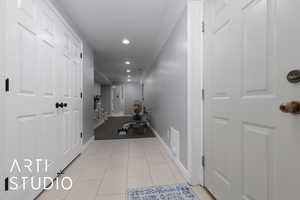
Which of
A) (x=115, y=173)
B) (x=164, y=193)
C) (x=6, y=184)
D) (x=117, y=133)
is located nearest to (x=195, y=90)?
(x=164, y=193)

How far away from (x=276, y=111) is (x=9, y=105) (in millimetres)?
1858

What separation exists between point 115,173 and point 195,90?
5.08 feet

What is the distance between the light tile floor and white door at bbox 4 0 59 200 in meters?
0.35

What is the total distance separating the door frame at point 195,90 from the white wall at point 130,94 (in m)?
9.12

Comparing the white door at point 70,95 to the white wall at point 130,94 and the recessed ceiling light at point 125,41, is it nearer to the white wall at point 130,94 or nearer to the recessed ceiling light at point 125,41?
the recessed ceiling light at point 125,41

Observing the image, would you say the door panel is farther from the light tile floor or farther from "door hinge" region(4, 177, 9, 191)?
the light tile floor

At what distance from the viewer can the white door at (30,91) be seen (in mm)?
1188

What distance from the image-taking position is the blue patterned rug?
4.88 feet

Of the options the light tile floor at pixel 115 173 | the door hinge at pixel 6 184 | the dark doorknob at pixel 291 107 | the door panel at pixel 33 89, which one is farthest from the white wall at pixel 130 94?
the dark doorknob at pixel 291 107

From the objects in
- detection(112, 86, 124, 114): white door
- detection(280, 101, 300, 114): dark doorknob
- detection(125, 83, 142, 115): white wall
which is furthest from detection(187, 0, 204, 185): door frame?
detection(112, 86, 124, 114): white door

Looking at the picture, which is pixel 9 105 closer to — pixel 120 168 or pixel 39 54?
pixel 39 54

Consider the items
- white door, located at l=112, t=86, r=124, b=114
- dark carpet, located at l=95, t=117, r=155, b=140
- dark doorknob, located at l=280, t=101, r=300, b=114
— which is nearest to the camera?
dark doorknob, located at l=280, t=101, r=300, b=114

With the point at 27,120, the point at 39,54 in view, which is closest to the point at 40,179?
the point at 27,120

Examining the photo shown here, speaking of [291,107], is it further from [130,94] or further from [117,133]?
[130,94]
